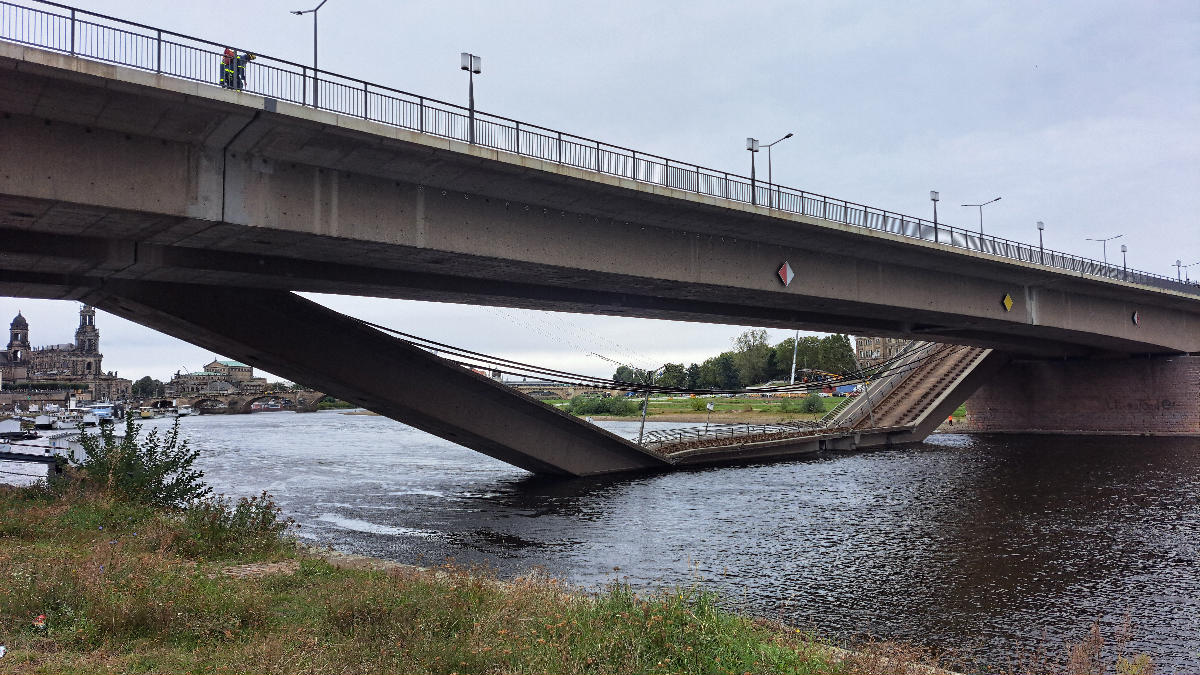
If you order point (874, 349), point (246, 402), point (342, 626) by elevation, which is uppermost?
point (874, 349)

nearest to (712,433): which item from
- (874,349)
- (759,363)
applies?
(759,363)

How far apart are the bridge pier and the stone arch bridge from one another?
12476 centimetres

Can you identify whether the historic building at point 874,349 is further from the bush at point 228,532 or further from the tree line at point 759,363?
the bush at point 228,532

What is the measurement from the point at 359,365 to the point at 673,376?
15058cm

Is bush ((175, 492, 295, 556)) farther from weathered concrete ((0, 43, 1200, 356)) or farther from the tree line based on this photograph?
the tree line

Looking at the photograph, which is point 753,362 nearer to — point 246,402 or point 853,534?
point 246,402

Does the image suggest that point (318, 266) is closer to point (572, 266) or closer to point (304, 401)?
point (572, 266)

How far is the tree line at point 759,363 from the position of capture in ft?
474

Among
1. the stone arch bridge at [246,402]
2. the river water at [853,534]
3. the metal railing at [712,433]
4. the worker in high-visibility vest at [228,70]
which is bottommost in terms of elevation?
the river water at [853,534]

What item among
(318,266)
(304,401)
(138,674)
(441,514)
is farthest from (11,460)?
(304,401)

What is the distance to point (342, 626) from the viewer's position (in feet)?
29.4

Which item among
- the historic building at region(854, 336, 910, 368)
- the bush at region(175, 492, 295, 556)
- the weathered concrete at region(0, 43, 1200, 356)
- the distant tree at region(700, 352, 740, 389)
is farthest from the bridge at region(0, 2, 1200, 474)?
the historic building at region(854, 336, 910, 368)

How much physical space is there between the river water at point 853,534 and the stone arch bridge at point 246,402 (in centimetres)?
12401

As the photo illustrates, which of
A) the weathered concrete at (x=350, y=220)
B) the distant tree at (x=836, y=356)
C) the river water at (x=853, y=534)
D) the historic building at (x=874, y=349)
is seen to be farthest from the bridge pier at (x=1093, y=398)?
the historic building at (x=874, y=349)
